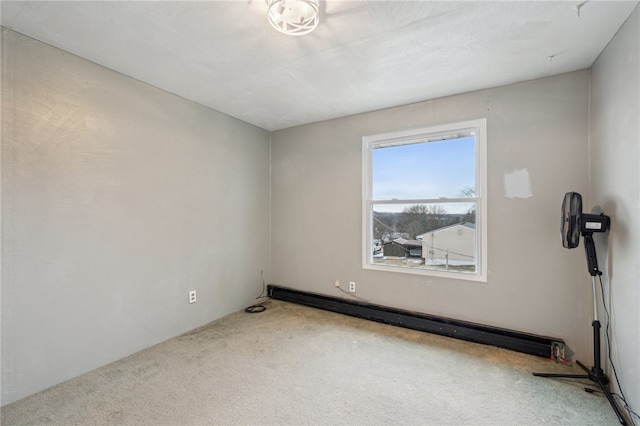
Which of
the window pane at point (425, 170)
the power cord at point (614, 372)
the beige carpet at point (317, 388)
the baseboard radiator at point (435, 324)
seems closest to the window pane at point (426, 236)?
the window pane at point (425, 170)

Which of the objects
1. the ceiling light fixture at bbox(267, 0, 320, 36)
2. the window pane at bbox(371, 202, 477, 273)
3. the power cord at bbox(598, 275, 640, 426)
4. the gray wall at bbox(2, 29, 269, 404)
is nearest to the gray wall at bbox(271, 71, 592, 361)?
the window pane at bbox(371, 202, 477, 273)

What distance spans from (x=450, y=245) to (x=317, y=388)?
6.42ft

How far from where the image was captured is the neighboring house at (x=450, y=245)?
109 inches

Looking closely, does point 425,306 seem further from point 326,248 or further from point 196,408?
point 196,408

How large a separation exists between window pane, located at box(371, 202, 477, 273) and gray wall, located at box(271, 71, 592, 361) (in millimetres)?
182

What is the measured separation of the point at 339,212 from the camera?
3.45m

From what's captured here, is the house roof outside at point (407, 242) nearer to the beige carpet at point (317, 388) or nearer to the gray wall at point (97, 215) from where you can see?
the beige carpet at point (317, 388)

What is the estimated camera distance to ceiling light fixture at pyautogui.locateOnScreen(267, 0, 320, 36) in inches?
56.9

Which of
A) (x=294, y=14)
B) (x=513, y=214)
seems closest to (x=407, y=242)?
(x=513, y=214)

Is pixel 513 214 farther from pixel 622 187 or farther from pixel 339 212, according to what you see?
pixel 339 212

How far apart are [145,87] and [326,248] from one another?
8.59ft

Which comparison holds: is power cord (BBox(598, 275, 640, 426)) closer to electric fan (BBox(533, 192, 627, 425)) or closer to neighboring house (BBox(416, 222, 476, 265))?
electric fan (BBox(533, 192, 627, 425))

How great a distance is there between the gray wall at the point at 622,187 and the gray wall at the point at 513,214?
0.85 feet

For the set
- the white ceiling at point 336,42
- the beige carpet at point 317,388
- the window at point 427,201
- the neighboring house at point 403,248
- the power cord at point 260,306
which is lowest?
the beige carpet at point 317,388
